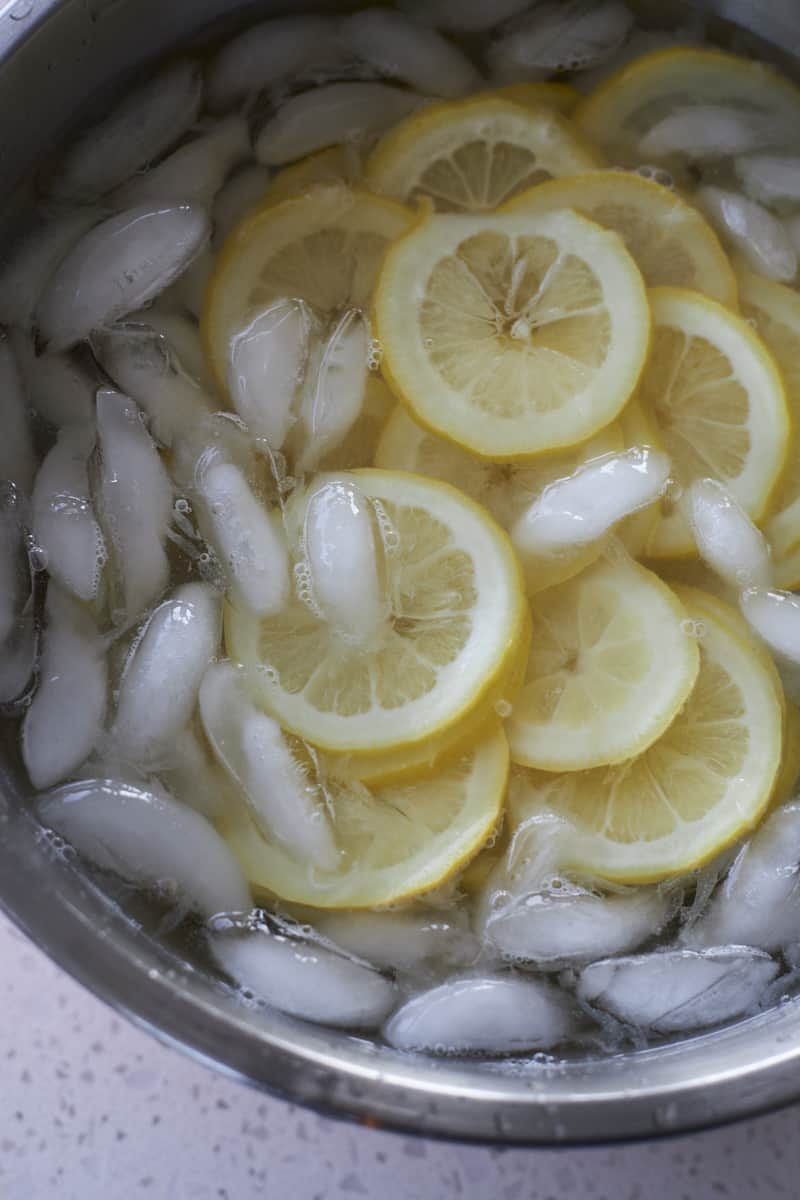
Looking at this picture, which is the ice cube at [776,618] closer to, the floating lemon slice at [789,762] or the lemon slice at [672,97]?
the floating lemon slice at [789,762]

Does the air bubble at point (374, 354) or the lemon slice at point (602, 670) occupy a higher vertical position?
the air bubble at point (374, 354)

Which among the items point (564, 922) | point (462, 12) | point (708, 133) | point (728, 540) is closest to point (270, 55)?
point (462, 12)

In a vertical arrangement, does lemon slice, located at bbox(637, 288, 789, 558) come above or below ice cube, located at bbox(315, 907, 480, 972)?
above

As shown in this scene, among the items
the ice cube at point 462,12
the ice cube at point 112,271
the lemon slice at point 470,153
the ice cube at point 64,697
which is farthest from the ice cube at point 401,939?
the ice cube at point 462,12

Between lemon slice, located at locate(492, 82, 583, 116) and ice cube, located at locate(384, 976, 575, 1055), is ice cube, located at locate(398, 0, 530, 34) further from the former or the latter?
ice cube, located at locate(384, 976, 575, 1055)

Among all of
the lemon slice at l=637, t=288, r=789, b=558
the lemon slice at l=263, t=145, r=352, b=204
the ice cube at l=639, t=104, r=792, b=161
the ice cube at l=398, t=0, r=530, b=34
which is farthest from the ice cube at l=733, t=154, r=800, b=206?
the lemon slice at l=263, t=145, r=352, b=204
